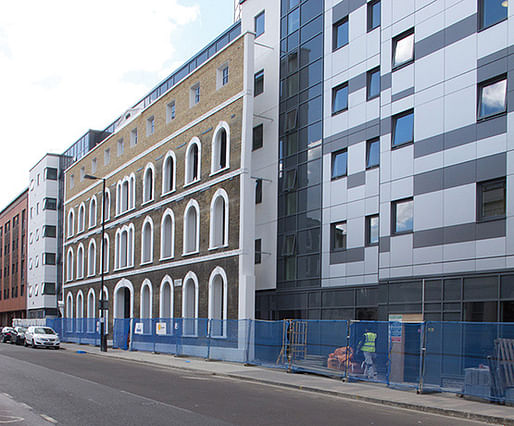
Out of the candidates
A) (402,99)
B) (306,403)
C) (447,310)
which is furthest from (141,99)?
(306,403)

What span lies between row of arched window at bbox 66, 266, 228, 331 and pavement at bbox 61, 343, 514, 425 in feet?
22.0

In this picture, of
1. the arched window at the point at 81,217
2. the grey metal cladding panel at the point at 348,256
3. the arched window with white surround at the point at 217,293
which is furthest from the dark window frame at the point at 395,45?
the arched window at the point at 81,217

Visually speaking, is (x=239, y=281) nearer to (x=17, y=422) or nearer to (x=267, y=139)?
(x=267, y=139)

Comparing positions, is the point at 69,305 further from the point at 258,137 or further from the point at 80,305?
the point at 258,137

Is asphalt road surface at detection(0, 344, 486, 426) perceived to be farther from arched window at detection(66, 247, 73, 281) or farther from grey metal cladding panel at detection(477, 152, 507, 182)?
arched window at detection(66, 247, 73, 281)

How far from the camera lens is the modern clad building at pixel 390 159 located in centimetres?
1991

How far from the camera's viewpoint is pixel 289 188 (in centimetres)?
3075

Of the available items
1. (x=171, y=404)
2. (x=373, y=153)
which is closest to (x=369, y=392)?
(x=171, y=404)

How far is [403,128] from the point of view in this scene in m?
23.6

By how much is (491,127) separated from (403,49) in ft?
18.6

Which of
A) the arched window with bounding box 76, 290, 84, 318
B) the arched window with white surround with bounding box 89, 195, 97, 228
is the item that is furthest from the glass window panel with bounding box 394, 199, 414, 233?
the arched window with bounding box 76, 290, 84, 318

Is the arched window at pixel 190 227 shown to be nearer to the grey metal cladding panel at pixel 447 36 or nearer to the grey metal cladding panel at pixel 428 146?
the grey metal cladding panel at pixel 428 146

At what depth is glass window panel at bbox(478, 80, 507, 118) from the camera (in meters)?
19.8

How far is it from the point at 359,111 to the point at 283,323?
9.91 m
